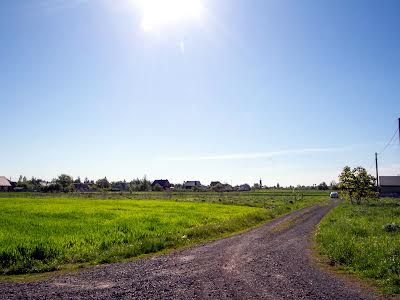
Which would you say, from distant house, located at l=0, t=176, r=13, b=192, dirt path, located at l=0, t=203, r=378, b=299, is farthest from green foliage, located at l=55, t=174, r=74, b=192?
dirt path, located at l=0, t=203, r=378, b=299

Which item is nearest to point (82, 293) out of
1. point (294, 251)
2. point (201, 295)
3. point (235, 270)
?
point (201, 295)

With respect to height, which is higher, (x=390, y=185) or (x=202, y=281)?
(x=390, y=185)

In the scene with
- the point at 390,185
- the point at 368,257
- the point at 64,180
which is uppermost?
the point at 64,180

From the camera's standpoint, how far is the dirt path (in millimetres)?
10750

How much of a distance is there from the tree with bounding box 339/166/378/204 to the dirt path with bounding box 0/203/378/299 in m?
58.9

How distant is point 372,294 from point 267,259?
599 centimetres

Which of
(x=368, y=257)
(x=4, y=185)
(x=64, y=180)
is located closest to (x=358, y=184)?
(x=368, y=257)

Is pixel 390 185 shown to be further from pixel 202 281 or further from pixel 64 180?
pixel 64 180

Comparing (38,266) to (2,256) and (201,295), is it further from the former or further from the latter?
(201,295)

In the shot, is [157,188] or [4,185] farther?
[157,188]

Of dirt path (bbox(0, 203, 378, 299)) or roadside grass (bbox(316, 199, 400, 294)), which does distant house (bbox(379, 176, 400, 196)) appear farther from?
dirt path (bbox(0, 203, 378, 299))

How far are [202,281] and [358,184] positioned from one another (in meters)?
67.1

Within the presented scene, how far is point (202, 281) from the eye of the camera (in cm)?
1230

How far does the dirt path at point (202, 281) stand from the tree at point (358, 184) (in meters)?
58.9
